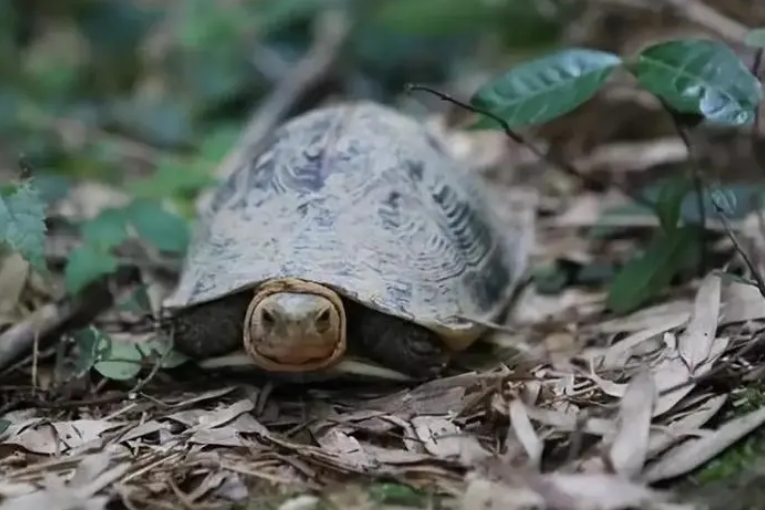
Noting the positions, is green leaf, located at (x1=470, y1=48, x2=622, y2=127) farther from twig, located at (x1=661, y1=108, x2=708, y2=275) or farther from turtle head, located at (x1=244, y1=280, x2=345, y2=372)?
turtle head, located at (x1=244, y1=280, x2=345, y2=372)

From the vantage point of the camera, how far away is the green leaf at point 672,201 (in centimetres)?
208

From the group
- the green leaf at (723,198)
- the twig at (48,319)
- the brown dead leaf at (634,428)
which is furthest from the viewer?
the twig at (48,319)

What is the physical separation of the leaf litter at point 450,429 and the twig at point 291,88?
0.70 meters

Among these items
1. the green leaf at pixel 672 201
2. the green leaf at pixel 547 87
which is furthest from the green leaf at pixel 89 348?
the green leaf at pixel 672 201

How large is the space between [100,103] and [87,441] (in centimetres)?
281

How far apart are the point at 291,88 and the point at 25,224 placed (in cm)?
210

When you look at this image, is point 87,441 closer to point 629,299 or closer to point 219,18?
point 629,299

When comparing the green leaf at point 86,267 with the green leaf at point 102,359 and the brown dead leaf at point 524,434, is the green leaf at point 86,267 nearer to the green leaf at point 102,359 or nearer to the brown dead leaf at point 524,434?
the green leaf at point 102,359

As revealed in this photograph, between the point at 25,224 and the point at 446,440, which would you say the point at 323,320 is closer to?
the point at 446,440

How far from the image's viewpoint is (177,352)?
6.58ft

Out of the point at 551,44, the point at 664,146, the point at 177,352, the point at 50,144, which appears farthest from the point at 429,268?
the point at 551,44

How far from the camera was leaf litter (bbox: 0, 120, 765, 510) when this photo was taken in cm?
145

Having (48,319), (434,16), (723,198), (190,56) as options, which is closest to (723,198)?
(723,198)

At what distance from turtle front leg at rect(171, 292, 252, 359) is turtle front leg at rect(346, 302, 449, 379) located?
0.20 m
